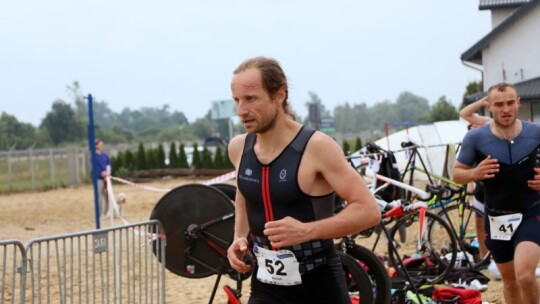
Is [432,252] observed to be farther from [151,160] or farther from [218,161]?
[151,160]

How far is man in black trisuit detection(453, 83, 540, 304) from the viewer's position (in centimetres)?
634

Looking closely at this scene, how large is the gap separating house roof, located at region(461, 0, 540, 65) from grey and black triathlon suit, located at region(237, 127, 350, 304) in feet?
81.8

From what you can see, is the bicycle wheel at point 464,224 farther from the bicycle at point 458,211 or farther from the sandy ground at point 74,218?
the sandy ground at point 74,218

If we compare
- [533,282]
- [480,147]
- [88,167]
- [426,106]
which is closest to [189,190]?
[480,147]

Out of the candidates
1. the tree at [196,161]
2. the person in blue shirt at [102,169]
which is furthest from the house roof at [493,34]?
the tree at [196,161]

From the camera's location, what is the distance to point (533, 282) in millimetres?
6098

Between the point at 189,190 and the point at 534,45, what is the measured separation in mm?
22835

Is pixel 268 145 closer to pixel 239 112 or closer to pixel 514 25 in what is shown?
pixel 239 112

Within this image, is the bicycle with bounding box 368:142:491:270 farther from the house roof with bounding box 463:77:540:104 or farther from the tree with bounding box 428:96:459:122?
the tree with bounding box 428:96:459:122

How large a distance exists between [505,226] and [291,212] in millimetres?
3055

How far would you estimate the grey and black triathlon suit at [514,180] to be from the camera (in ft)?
20.9

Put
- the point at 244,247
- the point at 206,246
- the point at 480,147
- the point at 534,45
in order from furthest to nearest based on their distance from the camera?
the point at 534,45
the point at 206,246
the point at 480,147
the point at 244,247

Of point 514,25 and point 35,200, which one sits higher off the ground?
point 514,25

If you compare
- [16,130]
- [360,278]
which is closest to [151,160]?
[360,278]
